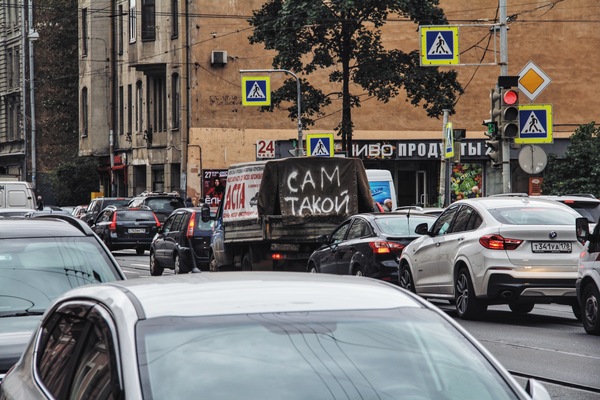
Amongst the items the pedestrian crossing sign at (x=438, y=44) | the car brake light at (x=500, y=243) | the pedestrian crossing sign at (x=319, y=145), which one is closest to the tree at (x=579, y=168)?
the pedestrian crossing sign at (x=319, y=145)

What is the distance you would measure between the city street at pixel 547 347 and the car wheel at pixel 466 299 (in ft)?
0.47

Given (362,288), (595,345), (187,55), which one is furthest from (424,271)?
(187,55)

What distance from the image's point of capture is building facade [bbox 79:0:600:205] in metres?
54.7

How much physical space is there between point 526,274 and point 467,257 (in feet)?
2.96

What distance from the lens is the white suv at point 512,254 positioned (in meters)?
16.3

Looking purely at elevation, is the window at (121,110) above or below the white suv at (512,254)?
above

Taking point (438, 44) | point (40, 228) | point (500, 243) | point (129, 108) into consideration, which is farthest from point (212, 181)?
point (40, 228)

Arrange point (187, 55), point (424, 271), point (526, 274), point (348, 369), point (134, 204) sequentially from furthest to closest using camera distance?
point (187, 55) < point (134, 204) < point (424, 271) < point (526, 274) < point (348, 369)

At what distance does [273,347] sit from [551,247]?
1251cm

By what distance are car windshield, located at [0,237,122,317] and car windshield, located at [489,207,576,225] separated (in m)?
8.40

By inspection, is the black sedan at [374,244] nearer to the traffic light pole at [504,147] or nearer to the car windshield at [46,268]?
the traffic light pole at [504,147]

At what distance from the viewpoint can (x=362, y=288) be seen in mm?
4801

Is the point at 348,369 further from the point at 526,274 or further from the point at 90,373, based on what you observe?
the point at 526,274

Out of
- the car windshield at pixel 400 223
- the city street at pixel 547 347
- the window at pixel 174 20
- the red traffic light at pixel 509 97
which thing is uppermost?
the window at pixel 174 20
